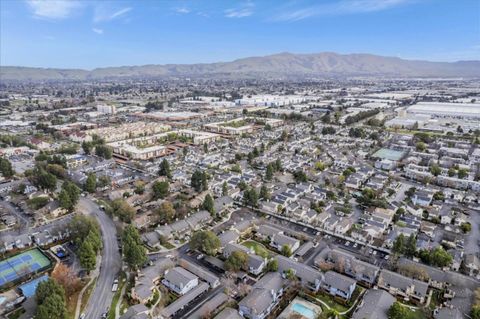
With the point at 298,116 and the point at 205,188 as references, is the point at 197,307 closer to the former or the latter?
the point at 205,188

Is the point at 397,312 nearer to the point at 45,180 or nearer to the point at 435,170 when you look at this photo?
the point at 435,170

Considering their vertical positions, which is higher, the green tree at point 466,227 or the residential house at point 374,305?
the green tree at point 466,227

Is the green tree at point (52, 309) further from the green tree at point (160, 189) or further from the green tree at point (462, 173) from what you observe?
the green tree at point (462, 173)

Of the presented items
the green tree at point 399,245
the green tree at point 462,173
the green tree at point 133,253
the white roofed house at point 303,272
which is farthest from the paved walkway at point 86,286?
the green tree at point 462,173

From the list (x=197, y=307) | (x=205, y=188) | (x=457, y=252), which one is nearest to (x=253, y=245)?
(x=197, y=307)

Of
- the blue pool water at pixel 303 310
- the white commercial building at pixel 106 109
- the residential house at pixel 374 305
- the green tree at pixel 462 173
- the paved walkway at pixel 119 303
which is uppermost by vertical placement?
the white commercial building at pixel 106 109

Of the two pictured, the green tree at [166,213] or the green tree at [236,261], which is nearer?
the green tree at [236,261]

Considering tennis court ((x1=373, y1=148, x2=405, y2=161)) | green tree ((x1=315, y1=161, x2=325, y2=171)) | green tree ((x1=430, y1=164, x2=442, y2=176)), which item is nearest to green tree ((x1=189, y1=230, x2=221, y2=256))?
green tree ((x1=315, y1=161, x2=325, y2=171))
